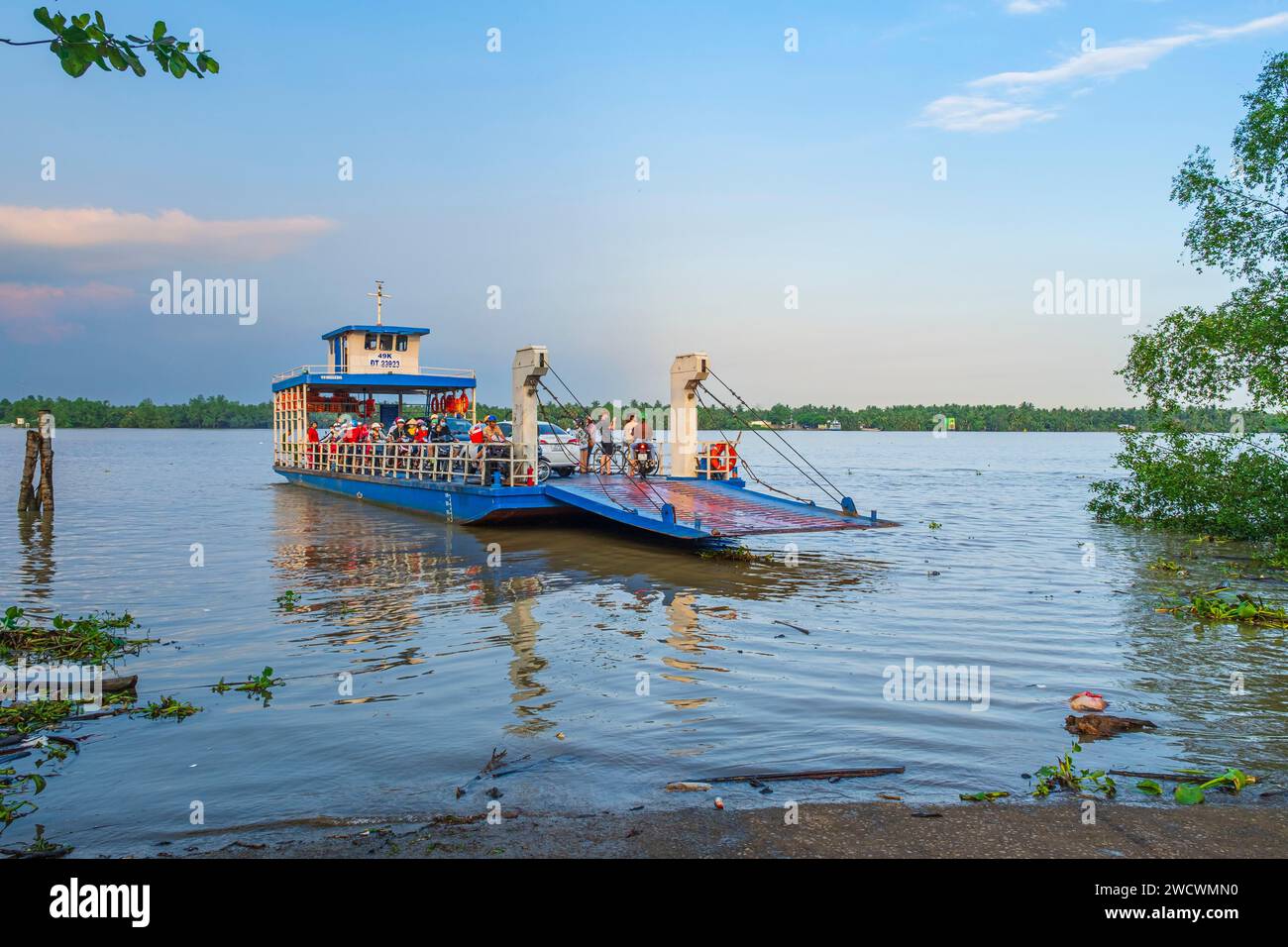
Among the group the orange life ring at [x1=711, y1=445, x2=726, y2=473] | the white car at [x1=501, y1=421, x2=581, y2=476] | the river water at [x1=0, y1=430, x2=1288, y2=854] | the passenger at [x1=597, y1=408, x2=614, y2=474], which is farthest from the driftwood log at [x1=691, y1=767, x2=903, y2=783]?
the white car at [x1=501, y1=421, x2=581, y2=476]

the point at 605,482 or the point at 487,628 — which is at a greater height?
the point at 605,482

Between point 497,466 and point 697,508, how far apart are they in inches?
231

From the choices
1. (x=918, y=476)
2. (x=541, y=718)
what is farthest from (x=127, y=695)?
(x=918, y=476)

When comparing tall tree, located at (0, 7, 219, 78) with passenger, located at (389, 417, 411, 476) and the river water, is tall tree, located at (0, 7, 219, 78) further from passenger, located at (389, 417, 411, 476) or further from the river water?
passenger, located at (389, 417, 411, 476)

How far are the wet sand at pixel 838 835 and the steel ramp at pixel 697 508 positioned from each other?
9.62m

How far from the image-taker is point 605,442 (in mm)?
22609

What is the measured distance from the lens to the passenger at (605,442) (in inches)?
882

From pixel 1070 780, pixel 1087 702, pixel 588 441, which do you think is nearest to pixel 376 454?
pixel 588 441

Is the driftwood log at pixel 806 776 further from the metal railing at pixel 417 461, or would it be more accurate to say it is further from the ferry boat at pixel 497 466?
the metal railing at pixel 417 461

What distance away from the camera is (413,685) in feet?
27.5

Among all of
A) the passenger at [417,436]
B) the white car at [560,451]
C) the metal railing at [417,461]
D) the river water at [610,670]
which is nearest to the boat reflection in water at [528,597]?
the river water at [610,670]

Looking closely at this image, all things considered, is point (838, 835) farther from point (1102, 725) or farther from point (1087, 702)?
point (1087, 702)
